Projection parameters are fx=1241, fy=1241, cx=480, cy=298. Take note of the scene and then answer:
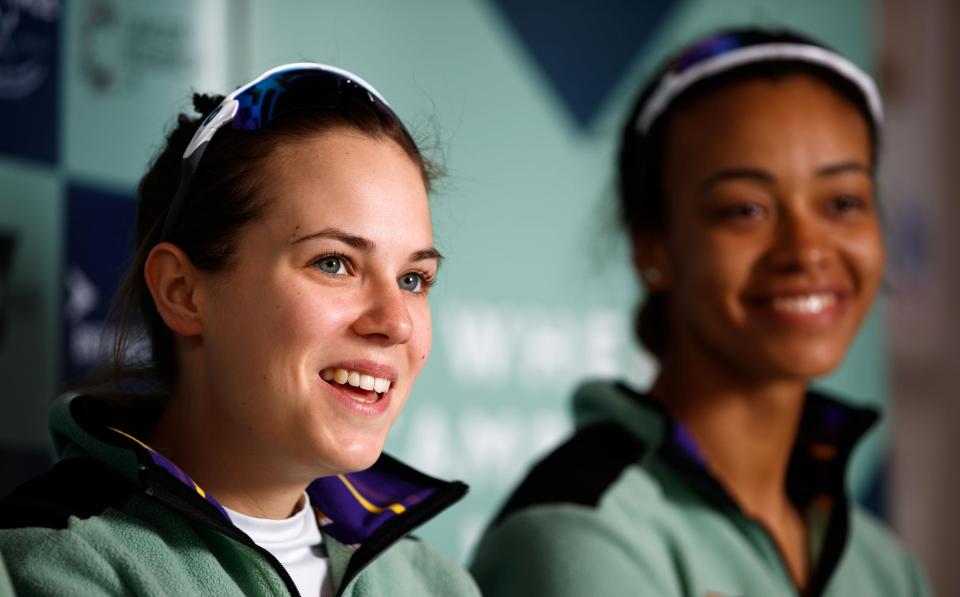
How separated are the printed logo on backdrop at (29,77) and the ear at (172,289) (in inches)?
18.1

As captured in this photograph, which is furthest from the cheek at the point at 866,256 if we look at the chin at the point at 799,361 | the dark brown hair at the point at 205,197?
the dark brown hair at the point at 205,197

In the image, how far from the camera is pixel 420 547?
1.28 m

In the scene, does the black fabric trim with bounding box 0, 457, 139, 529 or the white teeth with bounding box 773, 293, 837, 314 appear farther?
the white teeth with bounding box 773, 293, 837, 314

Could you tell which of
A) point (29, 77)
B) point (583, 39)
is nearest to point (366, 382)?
point (29, 77)

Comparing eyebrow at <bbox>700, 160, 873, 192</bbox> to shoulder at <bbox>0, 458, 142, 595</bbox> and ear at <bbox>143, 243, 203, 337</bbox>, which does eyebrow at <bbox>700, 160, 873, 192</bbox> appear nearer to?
ear at <bbox>143, 243, 203, 337</bbox>

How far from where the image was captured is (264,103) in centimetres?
110

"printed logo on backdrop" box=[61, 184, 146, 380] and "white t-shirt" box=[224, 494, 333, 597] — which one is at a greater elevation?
"printed logo on backdrop" box=[61, 184, 146, 380]

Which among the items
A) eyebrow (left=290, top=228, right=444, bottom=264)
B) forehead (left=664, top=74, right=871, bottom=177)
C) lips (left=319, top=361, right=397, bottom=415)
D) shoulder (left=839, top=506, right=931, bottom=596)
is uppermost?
forehead (left=664, top=74, right=871, bottom=177)

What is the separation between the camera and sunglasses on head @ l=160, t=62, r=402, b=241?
1090 millimetres

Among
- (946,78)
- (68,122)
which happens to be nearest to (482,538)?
(68,122)

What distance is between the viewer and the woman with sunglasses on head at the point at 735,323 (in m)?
1.55

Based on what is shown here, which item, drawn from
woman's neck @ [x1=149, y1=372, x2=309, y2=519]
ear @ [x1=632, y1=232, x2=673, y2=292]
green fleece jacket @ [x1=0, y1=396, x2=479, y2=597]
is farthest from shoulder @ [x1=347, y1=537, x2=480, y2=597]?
ear @ [x1=632, y1=232, x2=673, y2=292]

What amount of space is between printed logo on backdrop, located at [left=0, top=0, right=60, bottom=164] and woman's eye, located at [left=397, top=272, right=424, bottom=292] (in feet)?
1.94

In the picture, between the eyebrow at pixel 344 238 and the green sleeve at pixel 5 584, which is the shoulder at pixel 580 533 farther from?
the green sleeve at pixel 5 584
